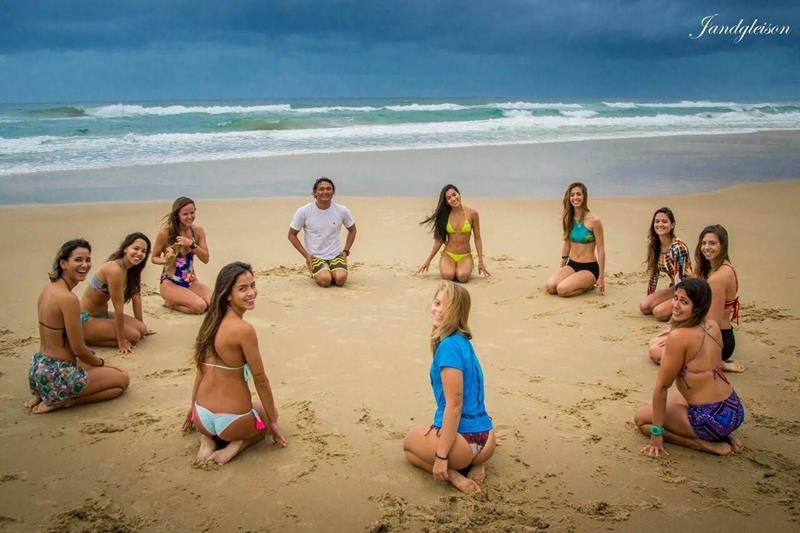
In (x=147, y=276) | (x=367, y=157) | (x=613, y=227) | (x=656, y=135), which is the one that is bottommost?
(x=147, y=276)

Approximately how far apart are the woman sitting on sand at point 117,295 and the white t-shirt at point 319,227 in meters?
2.70

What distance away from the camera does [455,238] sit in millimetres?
8602

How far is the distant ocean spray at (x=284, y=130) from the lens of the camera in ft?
67.2

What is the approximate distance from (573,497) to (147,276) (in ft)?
21.2

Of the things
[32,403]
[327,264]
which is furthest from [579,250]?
[32,403]

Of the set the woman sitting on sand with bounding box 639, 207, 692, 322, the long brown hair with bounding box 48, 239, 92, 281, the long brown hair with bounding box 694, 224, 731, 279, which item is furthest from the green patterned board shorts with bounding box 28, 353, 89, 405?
the woman sitting on sand with bounding box 639, 207, 692, 322

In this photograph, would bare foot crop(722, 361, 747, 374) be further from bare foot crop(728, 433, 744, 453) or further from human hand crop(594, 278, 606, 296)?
human hand crop(594, 278, 606, 296)

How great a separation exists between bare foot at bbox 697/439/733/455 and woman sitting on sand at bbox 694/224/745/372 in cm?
147

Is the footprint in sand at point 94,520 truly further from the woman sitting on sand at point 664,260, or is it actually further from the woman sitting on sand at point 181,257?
the woman sitting on sand at point 664,260

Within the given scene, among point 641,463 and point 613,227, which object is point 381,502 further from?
point 613,227

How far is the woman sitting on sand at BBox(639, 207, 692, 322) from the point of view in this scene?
6.68m

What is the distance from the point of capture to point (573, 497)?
376cm

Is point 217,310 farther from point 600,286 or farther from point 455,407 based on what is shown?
point 600,286

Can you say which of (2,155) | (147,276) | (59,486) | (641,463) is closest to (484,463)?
(641,463)
